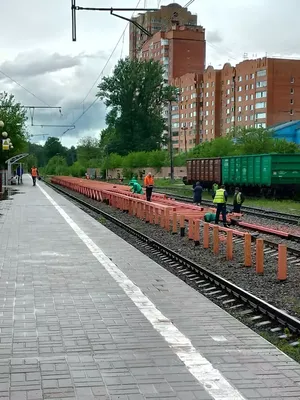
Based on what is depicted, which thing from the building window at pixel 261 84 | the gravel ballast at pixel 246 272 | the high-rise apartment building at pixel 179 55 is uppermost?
the high-rise apartment building at pixel 179 55

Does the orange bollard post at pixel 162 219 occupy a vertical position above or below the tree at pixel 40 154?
below

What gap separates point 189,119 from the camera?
370 ft

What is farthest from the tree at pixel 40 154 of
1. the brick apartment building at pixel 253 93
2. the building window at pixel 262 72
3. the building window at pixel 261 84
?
the building window at pixel 262 72

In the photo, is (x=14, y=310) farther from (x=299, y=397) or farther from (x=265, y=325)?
(x=299, y=397)

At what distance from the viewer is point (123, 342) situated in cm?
606

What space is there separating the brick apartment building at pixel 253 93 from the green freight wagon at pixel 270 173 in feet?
166

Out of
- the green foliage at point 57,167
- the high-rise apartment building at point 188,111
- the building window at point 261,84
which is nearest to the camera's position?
the building window at point 261,84

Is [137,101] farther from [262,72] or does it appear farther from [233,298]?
[233,298]

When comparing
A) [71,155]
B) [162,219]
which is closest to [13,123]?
[162,219]

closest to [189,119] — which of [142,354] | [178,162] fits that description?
[178,162]

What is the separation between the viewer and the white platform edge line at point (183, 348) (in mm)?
4707

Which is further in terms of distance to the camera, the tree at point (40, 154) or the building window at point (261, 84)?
the tree at point (40, 154)

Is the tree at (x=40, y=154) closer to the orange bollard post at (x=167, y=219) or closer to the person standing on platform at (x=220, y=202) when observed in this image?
the person standing on platform at (x=220, y=202)

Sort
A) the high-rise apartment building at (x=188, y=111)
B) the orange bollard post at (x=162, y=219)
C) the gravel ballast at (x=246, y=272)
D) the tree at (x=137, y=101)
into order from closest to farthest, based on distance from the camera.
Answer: the gravel ballast at (x=246, y=272)
the orange bollard post at (x=162, y=219)
the tree at (x=137, y=101)
the high-rise apartment building at (x=188, y=111)
